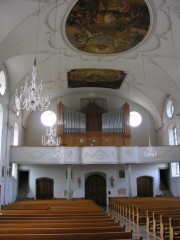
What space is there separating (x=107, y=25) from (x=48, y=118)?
12045 millimetres

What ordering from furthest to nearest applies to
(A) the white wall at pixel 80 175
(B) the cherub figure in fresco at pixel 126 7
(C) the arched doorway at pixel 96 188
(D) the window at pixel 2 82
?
(C) the arched doorway at pixel 96 188 → (A) the white wall at pixel 80 175 → (D) the window at pixel 2 82 → (B) the cherub figure in fresco at pixel 126 7

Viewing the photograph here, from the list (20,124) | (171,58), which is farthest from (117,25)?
(20,124)

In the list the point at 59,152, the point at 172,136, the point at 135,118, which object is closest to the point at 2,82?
the point at 59,152

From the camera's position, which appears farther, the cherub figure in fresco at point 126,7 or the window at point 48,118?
the window at point 48,118

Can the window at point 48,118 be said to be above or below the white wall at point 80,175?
above

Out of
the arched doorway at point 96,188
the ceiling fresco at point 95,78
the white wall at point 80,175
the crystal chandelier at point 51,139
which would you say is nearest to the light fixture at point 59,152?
the crystal chandelier at point 51,139

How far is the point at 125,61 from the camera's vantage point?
57.2 ft

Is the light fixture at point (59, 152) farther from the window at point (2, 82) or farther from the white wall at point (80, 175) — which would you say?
the window at point (2, 82)

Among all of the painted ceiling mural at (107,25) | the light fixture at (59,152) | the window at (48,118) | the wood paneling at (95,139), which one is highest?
the painted ceiling mural at (107,25)

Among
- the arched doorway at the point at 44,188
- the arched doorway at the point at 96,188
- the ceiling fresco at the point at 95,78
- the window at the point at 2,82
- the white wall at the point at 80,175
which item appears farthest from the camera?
the arched doorway at the point at 96,188

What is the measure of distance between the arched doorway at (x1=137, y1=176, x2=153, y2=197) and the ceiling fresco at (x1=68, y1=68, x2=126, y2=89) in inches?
319

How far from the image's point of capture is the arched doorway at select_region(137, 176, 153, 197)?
2309 centimetres

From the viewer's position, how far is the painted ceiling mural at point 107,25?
12.0 meters

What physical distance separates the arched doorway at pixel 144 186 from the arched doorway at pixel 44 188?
7.30 m
